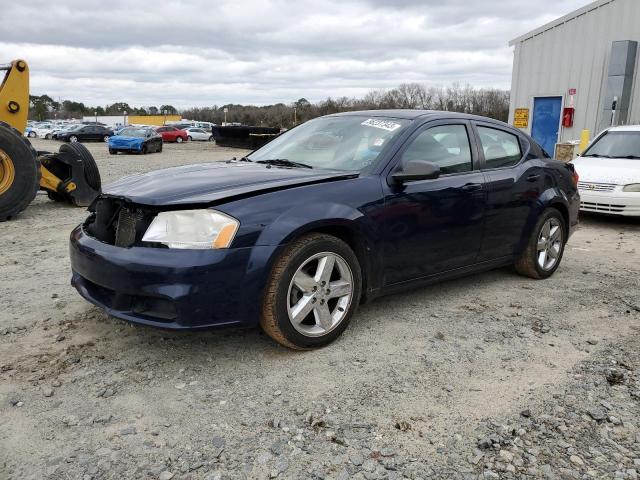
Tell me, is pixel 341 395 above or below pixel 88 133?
below

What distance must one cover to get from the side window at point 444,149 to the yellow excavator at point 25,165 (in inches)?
219

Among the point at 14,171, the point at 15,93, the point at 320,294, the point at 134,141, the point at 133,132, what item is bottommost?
the point at 320,294

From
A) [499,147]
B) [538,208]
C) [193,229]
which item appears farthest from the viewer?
[538,208]

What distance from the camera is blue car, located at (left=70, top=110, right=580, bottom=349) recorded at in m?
3.17

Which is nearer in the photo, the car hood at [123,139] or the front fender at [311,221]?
the front fender at [311,221]

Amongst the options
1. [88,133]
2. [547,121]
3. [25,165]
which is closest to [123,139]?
[88,133]

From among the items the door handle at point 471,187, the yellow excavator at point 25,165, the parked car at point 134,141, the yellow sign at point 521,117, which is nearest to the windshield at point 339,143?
the door handle at point 471,187

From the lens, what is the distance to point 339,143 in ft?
A: 14.0

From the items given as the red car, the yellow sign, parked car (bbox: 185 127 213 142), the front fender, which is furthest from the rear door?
parked car (bbox: 185 127 213 142)

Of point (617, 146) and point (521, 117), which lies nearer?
point (617, 146)

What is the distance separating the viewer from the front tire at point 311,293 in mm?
3334

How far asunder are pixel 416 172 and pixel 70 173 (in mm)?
7535

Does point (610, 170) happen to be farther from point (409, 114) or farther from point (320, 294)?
point (320, 294)

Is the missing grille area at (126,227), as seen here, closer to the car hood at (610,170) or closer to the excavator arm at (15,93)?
the excavator arm at (15,93)
